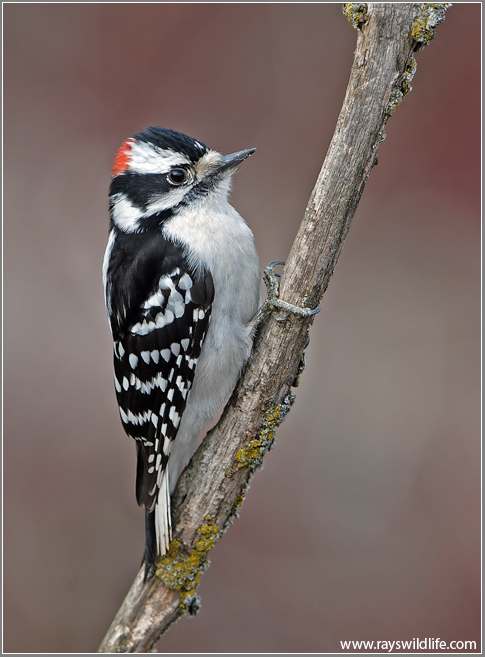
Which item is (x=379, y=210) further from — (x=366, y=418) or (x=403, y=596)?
(x=403, y=596)

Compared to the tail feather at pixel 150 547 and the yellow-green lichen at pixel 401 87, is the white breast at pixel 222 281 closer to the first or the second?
the tail feather at pixel 150 547

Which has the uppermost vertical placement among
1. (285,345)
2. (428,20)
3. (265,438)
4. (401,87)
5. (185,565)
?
(428,20)

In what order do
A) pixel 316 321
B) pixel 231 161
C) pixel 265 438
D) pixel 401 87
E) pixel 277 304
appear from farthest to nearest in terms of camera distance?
pixel 316 321
pixel 231 161
pixel 265 438
pixel 277 304
pixel 401 87

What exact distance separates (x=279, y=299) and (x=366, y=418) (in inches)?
85.8

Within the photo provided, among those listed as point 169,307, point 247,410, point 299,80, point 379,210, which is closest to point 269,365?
point 247,410

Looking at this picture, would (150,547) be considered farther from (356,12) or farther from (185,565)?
(356,12)

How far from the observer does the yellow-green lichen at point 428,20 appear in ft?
6.40

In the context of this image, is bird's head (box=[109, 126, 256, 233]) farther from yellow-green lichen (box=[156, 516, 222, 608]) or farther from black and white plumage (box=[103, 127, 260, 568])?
yellow-green lichen (box=[156, 516, 222, 608])

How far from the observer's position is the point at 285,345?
2.39m

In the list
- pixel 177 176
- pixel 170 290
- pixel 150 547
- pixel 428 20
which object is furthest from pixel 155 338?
pixel 428 20

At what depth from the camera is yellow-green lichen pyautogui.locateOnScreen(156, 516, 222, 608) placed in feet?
8.72

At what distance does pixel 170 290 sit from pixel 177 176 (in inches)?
18.9

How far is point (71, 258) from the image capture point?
4.45m

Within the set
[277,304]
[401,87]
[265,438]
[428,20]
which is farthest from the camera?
[265,438]
